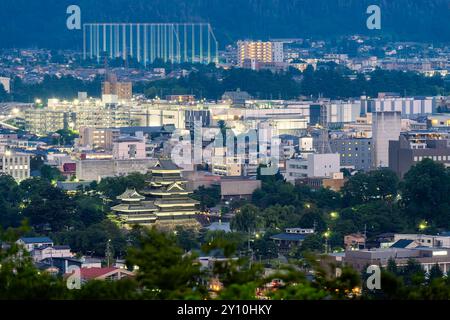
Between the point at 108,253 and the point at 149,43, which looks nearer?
the point at 108,253

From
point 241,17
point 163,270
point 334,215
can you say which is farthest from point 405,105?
point 241,17

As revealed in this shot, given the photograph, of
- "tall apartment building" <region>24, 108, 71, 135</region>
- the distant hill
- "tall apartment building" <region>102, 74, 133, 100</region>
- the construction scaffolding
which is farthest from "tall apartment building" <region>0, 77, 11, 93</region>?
the distant hill

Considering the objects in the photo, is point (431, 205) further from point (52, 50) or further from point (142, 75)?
point (52, 50)

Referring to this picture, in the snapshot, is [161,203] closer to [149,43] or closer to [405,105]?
[405,105]

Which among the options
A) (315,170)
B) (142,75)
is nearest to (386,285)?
(315,170)

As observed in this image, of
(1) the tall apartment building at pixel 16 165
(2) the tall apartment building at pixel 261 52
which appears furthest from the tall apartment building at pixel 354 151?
(2) the tall apartment building at pixel 261 52

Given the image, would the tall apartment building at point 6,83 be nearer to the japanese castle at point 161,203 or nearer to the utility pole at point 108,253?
the japanese castle at point 161,203

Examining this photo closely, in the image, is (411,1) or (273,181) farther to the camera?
(411,1)
